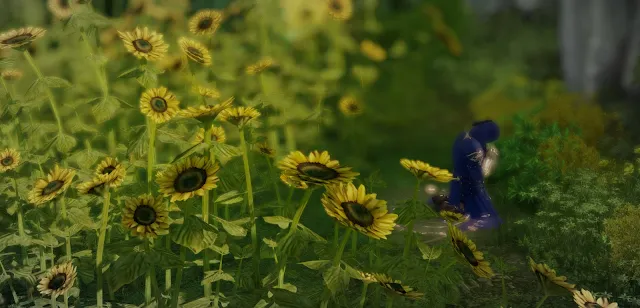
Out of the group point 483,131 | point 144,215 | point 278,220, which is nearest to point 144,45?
point 144,215

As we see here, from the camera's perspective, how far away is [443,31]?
22.2ft

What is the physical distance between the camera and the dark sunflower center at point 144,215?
1.93 meters

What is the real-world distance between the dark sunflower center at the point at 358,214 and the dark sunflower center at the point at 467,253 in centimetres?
29

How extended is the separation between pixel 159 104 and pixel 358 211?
0.77m

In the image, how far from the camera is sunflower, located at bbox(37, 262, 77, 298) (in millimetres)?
2195

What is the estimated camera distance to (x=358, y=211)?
1810mm

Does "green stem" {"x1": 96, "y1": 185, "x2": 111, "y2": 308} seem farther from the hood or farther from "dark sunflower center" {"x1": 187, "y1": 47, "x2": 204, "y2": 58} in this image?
the hood

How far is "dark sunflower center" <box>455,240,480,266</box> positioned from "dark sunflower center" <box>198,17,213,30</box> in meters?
1.48

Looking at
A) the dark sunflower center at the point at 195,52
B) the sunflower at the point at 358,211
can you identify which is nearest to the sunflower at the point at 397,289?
the sunflower at the point at 358,211

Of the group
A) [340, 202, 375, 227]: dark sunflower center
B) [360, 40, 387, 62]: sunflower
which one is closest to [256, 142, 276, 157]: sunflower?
[340, 202, 375, 227]: dark sunflower center

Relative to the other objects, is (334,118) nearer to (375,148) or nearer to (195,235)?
(375,148)

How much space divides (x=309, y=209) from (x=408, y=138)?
2.17 metres

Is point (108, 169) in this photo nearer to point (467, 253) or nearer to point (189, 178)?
point (189, 178)

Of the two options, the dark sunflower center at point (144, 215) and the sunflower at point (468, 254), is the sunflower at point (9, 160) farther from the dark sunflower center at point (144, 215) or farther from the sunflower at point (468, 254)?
the sunflower at point (468, 254)
